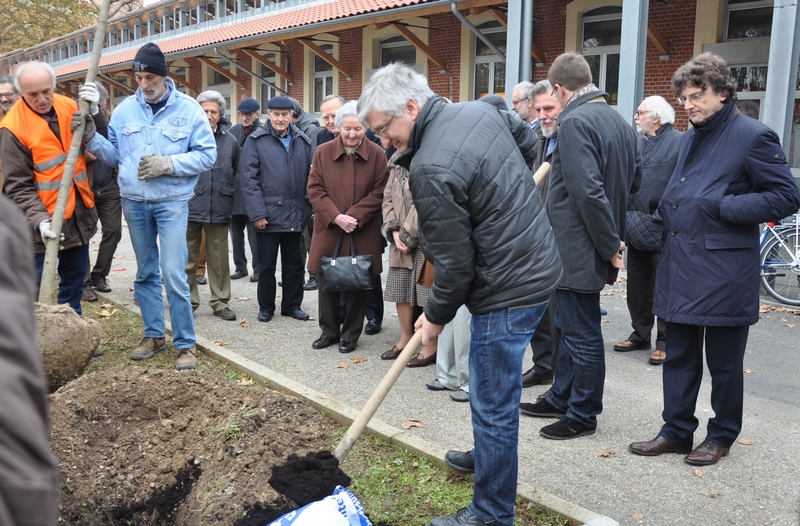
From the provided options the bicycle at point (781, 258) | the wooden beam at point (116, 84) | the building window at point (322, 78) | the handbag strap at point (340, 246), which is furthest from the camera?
the wooden beam at point (116, 84)

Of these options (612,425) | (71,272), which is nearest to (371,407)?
(612,425)

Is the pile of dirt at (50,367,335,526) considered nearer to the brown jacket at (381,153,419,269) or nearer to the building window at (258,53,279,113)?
the brown jacket at (381,153,419,269)

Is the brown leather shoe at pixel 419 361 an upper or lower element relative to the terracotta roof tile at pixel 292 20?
lower

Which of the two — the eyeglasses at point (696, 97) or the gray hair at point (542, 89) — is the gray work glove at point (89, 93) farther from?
the eyeglasses at point (696, 97)

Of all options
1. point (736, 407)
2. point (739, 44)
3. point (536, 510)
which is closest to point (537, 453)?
point (536, 510)

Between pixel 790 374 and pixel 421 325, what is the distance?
3.99 m

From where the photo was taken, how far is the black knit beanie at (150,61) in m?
5.52

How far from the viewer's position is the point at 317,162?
6.55 meters

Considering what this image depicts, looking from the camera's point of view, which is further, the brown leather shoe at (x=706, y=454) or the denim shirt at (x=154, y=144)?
the denim shirt at (x=154, y=144)

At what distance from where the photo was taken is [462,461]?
3.95m

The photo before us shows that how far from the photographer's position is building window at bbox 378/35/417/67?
70.9 feet

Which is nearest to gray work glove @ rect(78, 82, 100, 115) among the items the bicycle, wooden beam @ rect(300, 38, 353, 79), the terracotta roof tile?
the bicycle

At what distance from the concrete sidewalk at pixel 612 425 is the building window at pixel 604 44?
10.1 m

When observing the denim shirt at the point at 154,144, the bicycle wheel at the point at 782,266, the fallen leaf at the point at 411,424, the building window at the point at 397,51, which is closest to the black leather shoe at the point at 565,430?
the fallen leaf at the point at 411,424
